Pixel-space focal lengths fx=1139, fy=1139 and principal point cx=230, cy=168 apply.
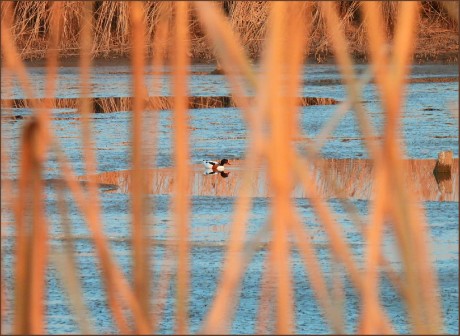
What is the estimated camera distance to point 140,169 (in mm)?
1958

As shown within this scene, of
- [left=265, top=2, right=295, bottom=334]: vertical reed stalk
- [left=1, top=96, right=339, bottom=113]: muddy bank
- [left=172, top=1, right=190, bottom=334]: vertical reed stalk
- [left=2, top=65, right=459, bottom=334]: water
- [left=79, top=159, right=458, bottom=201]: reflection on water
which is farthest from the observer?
[left=1, top=96, right=339, bottom=113]: muddy bank

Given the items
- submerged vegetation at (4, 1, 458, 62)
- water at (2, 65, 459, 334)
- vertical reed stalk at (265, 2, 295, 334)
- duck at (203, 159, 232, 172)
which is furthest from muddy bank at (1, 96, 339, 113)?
vertical reed stalk at (265, 2, 295, 334)

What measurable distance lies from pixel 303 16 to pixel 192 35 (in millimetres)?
18454

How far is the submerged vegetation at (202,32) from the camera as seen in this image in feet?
61.0

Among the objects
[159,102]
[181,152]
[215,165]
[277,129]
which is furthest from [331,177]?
[159,102]

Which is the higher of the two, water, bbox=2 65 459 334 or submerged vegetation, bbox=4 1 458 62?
submerged vegetation, bbox=4 1 458 62

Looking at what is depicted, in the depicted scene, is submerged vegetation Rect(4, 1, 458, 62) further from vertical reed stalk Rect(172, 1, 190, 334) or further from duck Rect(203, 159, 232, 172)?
vertical reed stalk Rect(172, 1, 190, 334)

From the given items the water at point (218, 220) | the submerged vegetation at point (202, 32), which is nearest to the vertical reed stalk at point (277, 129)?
the water at point (218, 220)

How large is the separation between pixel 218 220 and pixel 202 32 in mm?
13253

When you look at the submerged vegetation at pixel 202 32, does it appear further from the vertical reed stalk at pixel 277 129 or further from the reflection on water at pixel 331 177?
the vertical reed stalk at pixel 277 129

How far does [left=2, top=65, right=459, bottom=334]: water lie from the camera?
488 centimetres

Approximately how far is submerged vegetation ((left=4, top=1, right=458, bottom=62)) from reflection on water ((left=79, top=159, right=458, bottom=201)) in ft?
31.1

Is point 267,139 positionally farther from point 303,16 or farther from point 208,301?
point 208,301

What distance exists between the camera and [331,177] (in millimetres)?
7605
